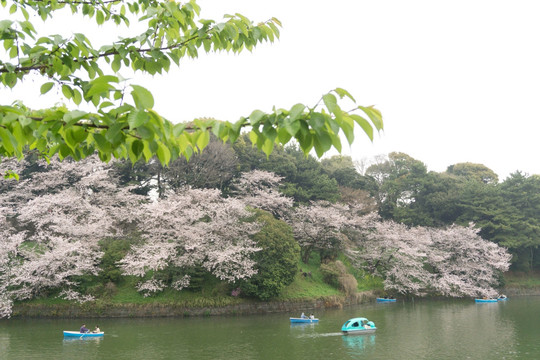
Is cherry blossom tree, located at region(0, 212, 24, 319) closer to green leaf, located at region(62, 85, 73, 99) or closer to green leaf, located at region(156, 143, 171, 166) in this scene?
green leaf, located at region(62, 85, 73, 99)

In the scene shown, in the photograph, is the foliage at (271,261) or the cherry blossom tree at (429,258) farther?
the cherry blossom tree at (429,258)

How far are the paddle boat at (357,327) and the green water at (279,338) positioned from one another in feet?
0.93

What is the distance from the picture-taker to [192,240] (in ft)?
64.9

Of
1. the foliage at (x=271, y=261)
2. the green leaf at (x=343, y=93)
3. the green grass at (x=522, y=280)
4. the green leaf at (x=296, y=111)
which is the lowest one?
the green grass at (x=522, y=280)

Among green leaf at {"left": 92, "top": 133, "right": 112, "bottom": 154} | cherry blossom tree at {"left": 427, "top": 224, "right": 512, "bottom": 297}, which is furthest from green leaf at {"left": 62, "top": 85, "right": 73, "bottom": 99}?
cherry blossom tree at {"left": 427, "top": 224, "right": 512, "bottom": 297}

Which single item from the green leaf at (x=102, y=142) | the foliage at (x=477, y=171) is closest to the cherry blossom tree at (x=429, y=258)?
the foliage at (x=477, y=171)

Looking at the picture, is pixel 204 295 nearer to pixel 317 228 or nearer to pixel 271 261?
pixel 271 261

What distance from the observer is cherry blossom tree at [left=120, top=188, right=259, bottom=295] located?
18922mm

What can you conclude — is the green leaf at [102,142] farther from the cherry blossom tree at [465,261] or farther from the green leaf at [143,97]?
the cherry blossom tree at [465,261]

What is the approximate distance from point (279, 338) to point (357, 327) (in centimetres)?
342

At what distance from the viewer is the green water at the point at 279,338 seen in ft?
38.5

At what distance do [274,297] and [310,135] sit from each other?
1969cm

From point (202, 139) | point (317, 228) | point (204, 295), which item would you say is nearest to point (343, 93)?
point (202, 139)

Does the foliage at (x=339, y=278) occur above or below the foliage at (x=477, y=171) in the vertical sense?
below
